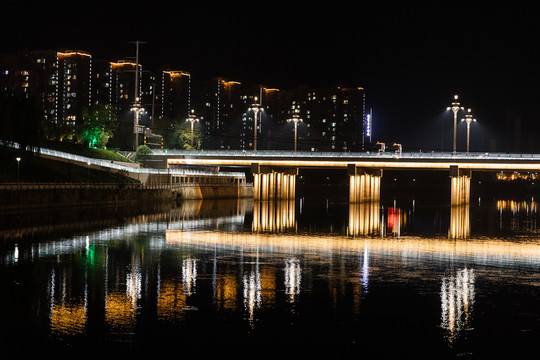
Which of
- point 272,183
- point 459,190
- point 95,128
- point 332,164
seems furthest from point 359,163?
point 95,128

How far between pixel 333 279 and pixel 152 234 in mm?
24117

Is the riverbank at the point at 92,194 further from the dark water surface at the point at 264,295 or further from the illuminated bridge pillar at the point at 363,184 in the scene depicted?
the illuminated bridge pillar at the point at 363,184

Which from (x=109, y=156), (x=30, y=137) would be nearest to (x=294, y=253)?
(x=30, y=137)

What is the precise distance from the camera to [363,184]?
384ft

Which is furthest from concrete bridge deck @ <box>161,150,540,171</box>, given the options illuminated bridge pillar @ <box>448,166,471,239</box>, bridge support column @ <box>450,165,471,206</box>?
illuminated bridge pillar @ <box>448,166,471,239</box>

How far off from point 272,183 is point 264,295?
93882 millimetres

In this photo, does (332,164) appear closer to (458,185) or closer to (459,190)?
(458,185)

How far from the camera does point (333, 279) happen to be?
3222cm

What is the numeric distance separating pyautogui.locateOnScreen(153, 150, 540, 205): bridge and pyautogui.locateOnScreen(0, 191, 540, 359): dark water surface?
50741 millimetres

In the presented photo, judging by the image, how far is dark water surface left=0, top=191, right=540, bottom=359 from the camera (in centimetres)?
2073

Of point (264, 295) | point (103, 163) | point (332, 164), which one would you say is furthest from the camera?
point (332, 164)

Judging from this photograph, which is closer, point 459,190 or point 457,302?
point 457,302

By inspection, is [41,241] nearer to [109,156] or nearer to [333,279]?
[333,279]

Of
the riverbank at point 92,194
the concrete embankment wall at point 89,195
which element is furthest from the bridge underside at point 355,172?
the concrete embankment wall at point 89,195
